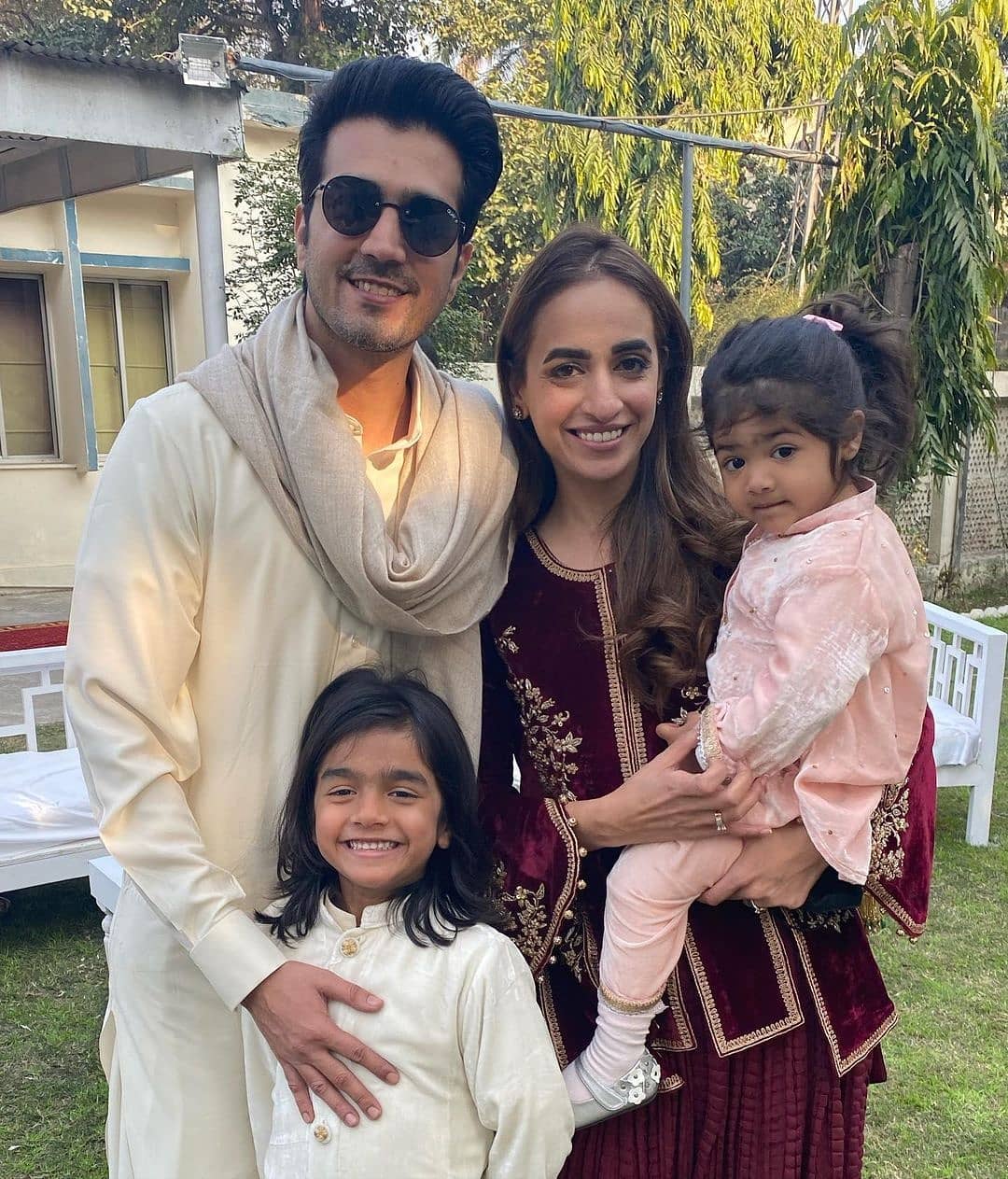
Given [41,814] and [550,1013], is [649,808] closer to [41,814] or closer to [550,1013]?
[550,1013]

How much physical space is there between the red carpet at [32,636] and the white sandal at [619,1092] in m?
6.51

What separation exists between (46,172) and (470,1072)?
751 cm

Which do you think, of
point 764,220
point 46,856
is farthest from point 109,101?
point 764,220

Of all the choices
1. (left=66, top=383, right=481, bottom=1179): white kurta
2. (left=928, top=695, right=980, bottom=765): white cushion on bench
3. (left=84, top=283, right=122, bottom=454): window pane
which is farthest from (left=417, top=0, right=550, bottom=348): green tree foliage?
(left=66, top=383, right=481, bottom=1179): white kurta

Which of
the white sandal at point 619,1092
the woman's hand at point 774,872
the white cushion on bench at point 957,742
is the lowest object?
the white cushion on bench at point 957,742

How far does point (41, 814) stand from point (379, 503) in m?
2.84

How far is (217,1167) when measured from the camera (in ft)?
5.23

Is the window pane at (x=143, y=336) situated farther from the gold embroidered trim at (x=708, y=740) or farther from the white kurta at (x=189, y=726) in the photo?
the gold embroidered trim at (x=708, y=740)

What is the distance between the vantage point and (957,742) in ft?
15.4

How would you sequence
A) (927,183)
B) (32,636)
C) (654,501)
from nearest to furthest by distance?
(654,501)
(927,183)
(32,636)

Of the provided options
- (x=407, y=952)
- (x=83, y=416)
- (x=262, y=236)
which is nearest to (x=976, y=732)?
(x=407, y=952)

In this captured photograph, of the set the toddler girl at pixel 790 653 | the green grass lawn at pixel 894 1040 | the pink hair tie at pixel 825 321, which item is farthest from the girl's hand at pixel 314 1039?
the green grass lawn at pixel 894 1040

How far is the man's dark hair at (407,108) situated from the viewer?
5.35 ft

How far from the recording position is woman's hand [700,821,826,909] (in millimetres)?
1603
